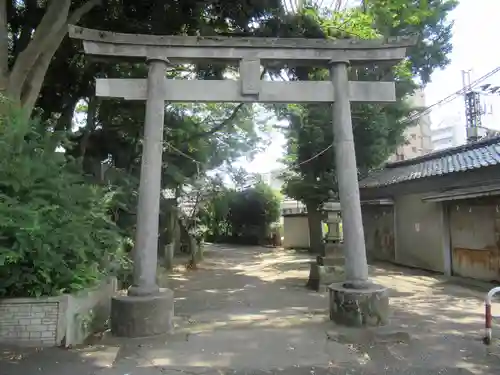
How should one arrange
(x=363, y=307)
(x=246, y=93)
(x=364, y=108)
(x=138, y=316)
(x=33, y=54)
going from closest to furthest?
(x=138, y=316) → (x=363, y=307) → (x=246, y=93) → (x=33, y=54) → (x=364, y=108)

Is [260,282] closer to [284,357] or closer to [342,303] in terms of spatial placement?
[342,303]

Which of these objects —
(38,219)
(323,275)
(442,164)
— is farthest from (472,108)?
(38,219)

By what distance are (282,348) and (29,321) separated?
335 centimetres

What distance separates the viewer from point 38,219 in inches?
217

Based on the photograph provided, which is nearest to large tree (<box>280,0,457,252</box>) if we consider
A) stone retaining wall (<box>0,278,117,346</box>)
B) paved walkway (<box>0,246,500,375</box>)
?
paved walkway (<box>0,246,500,375</box>)

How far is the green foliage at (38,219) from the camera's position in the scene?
544 cm

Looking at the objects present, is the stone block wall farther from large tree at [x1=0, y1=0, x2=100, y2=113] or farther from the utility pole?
the utility pole

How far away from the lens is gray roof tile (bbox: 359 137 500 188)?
44.4ft

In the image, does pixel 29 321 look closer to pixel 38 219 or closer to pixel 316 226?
pixel 38 219

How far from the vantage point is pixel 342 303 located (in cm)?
729

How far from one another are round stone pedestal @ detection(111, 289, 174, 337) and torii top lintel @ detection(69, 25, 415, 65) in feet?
13.1

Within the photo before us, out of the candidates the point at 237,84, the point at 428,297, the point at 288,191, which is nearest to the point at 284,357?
the point at 237,84

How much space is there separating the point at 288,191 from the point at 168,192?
620cm

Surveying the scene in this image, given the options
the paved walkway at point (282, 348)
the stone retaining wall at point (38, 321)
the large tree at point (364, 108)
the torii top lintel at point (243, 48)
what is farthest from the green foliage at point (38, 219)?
the large tree at point (364, 108)
